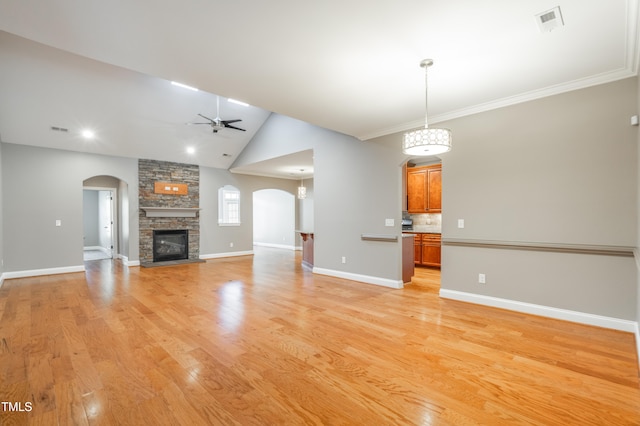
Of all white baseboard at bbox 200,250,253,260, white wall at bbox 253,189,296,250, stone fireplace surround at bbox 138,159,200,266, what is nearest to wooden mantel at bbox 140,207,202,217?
stone fireplace surround at bbox 138,159,200,266

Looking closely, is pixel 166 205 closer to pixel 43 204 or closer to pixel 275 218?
pixel 43 204

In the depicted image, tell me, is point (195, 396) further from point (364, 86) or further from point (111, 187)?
point (111, 187)

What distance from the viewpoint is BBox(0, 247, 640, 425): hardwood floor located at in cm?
187

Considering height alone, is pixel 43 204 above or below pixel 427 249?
above

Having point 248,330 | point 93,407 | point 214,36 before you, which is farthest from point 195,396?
point 214,36

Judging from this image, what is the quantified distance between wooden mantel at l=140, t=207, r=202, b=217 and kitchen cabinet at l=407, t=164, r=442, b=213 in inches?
234

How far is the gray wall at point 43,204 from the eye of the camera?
236 inches

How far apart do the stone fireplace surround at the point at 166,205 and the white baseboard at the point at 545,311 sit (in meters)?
6.84

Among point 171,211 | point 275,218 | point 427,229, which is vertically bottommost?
point 427,229

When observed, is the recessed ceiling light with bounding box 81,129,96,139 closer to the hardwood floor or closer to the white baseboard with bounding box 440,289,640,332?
the hardwood floor

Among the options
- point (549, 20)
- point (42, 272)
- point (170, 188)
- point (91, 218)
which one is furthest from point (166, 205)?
point (549, 20)

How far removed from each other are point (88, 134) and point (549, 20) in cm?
781

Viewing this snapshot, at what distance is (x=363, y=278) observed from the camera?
5.51 metres

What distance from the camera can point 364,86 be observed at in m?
3.39
